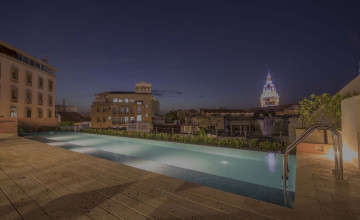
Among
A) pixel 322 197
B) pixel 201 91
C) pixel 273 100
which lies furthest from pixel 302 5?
pixel 273 100

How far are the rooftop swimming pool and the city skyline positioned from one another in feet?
20.7

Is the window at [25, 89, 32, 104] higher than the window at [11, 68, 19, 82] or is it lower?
lower

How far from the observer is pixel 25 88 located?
2120cm

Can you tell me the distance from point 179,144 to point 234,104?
200 feet

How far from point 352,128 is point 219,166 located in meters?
4.22

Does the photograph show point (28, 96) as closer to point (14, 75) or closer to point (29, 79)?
point (29, 79)

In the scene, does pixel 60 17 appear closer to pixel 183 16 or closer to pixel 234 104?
pixel 183 16

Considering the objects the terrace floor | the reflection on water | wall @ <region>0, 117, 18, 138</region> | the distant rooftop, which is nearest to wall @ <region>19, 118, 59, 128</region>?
wall @ <region>0, 117, 18, 138</region>

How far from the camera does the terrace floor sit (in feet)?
6.90

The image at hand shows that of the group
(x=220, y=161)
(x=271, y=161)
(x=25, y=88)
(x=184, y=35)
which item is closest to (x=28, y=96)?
(x=25, y=88)

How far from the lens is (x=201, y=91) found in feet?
172

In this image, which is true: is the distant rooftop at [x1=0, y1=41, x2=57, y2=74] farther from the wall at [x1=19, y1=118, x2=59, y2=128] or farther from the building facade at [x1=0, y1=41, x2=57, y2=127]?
the wall at [x1=19, y1=118, x2=59, y2=128]

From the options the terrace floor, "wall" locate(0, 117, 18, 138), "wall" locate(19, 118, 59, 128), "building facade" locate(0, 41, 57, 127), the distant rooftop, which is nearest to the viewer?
the terrace floor

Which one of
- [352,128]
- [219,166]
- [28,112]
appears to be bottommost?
[219,166]
